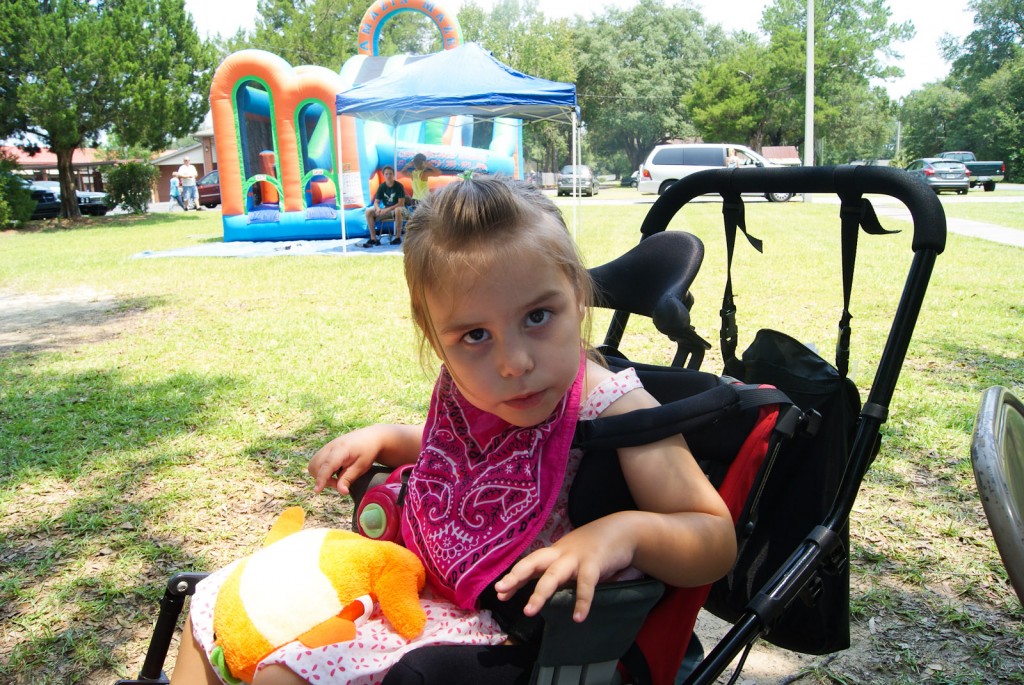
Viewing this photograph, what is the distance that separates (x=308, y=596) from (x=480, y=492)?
1.10 ft

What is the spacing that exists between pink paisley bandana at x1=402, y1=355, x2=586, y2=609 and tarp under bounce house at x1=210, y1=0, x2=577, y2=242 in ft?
31.7

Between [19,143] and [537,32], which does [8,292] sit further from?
[537,32]

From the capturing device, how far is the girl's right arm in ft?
5.61

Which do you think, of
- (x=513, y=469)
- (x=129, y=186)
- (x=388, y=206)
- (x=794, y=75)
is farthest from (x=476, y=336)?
(x=794, y=75)

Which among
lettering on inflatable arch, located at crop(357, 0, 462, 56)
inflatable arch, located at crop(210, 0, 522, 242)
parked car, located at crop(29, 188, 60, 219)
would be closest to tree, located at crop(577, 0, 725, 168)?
parked car, located at crop(29, 188, 60, 219)

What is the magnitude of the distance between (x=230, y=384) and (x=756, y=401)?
3.82 meters

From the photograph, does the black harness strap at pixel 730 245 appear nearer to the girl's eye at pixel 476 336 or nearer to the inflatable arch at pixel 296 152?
the girl's eye at pixel 476 336

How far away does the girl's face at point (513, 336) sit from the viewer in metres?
1.28

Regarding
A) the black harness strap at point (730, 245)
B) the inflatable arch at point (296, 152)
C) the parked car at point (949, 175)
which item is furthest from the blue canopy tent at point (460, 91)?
the parked car at point (949, 175)

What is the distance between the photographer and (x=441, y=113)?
39.2ft

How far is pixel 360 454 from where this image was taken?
68.1 inches

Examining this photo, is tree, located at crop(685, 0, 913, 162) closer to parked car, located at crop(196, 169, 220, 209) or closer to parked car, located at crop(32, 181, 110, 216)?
parked car, located at crop(196, 169, 220, 209)

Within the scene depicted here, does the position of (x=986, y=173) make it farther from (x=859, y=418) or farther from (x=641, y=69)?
(x=859, y=418)

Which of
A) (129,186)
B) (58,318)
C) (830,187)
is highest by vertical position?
(129,186)
